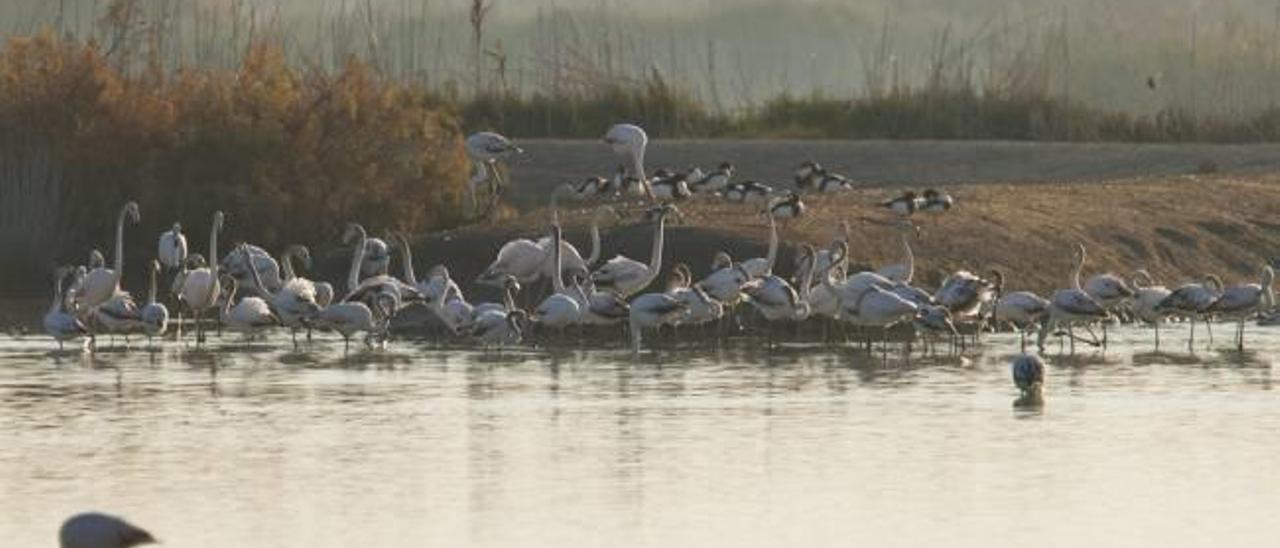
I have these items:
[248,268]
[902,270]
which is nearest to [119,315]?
[248,268]

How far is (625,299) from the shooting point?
2547cm

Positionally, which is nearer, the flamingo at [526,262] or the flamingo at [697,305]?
the flamingo at [697,305]

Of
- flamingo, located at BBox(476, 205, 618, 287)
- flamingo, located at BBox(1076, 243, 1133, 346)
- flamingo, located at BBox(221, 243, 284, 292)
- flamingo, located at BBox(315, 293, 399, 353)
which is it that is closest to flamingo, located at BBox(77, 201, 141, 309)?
flamingo, located at BBox(221, 243, 284, 292)

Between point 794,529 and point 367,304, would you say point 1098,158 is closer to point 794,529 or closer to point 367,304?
point 367,304

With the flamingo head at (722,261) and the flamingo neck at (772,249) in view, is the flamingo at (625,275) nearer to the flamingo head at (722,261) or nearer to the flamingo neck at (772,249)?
the flamingo head at (722,261)

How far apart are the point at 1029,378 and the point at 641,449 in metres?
3.45

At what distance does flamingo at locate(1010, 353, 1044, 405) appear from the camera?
18.3 metres

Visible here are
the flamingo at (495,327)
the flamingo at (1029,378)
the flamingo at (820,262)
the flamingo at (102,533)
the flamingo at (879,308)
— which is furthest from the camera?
the flamingo at (820,262)

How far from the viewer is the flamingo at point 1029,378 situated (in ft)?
60.0

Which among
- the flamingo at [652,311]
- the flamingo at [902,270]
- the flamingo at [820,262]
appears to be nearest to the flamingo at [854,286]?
the flamingo at [820,262]

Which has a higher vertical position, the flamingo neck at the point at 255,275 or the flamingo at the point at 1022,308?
the flamingo neck at the point at 255,275

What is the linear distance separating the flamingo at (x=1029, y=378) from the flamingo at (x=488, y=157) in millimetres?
12579

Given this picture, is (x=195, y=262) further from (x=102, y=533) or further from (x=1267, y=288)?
(x=102, y=533)

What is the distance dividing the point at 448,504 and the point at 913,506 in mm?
1998
